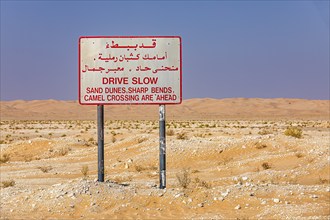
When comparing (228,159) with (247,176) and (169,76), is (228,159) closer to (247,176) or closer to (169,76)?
(247,176)

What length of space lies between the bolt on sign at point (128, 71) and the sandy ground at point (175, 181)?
88.4 inches

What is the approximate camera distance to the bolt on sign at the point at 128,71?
47.6 feet

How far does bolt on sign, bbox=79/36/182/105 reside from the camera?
47.6 feet

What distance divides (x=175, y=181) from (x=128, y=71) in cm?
451

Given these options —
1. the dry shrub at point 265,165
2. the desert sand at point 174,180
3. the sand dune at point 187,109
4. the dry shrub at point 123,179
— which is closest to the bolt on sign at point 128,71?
the desert sand at point 174,180

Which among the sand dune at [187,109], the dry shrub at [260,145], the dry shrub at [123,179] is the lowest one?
the dry shrub at [123,179]

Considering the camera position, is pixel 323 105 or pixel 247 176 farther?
pixel 323 105

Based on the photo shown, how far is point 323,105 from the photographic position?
152 meters

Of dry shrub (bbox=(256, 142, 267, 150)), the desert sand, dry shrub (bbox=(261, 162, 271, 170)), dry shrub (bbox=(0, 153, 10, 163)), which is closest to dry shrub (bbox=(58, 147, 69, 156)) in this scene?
the desert sand

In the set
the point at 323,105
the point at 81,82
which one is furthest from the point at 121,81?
the point at 323,105

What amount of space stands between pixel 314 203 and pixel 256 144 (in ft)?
35.8

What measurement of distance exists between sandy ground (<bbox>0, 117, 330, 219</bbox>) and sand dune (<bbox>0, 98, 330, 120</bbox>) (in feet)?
353

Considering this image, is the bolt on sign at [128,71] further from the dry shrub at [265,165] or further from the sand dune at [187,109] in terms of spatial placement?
the sand dune at [187,109]

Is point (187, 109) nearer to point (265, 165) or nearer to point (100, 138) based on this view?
point (265, 165)
